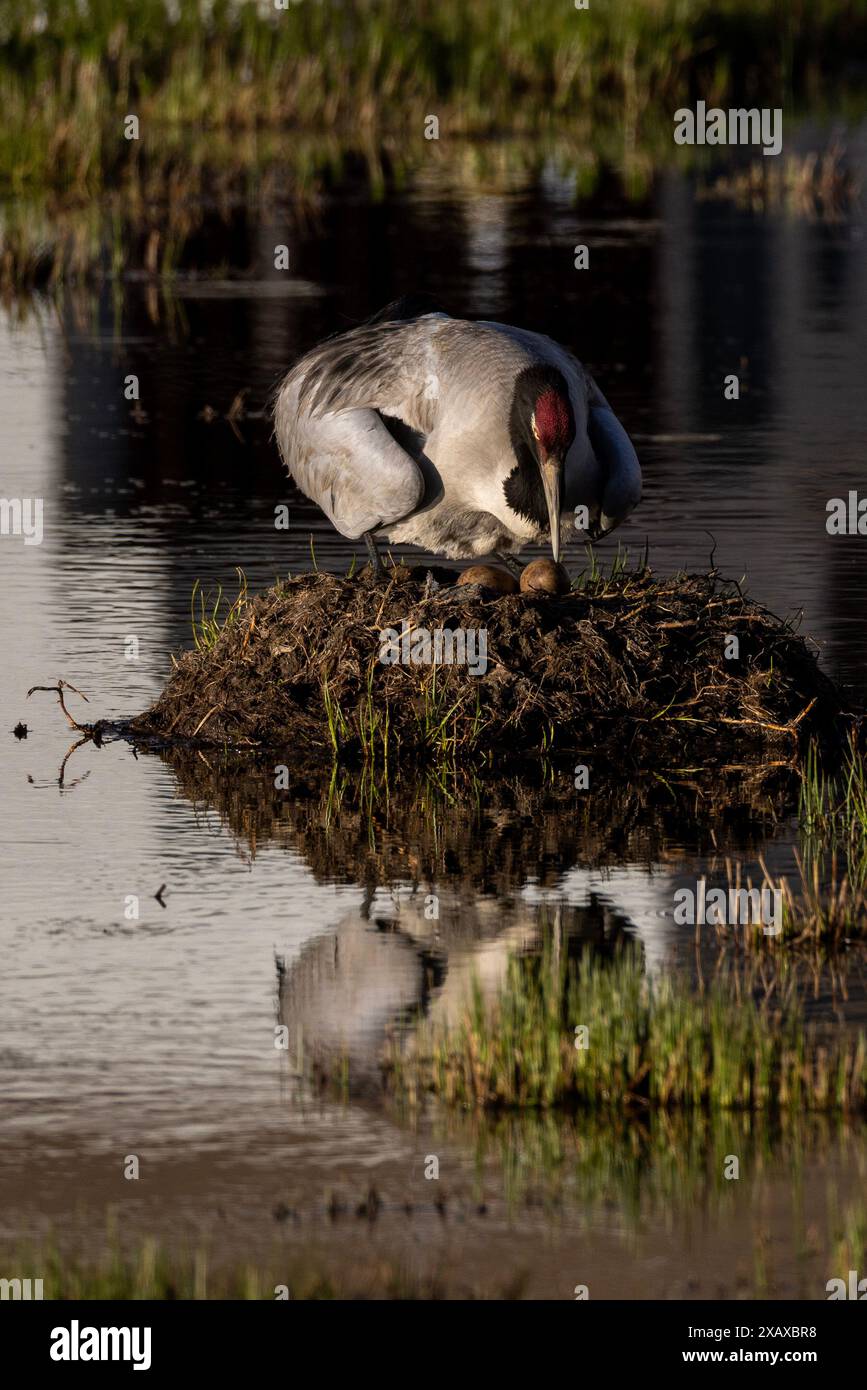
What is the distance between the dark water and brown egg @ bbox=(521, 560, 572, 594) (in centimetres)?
127

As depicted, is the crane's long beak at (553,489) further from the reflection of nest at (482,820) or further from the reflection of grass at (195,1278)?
the reflection of grass at (195,1278)

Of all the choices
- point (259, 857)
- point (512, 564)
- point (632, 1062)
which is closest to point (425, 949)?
point (259, 857)

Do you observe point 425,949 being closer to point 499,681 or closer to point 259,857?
point 259,857

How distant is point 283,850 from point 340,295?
16.1 metres

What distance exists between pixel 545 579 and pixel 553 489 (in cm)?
54

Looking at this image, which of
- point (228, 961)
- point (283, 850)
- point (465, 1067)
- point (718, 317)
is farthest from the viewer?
point (718, 317)

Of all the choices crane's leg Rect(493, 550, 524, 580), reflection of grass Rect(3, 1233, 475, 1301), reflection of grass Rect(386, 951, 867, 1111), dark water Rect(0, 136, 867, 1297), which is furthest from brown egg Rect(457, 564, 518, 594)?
reflection of grass Rect(3, 1233, 475, 1301)

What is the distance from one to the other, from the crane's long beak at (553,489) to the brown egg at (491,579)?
519 mm

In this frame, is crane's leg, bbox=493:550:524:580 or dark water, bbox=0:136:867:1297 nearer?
dark water, bbox=0:136:867:1297

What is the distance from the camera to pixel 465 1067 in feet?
26.9

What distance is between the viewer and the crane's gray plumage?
1254 centimetres

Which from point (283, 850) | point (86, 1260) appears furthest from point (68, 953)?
point (86, 1260)

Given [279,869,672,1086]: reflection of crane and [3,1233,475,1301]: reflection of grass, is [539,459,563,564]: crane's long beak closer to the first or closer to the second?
[279,869,672,1086]: reflection of crane
